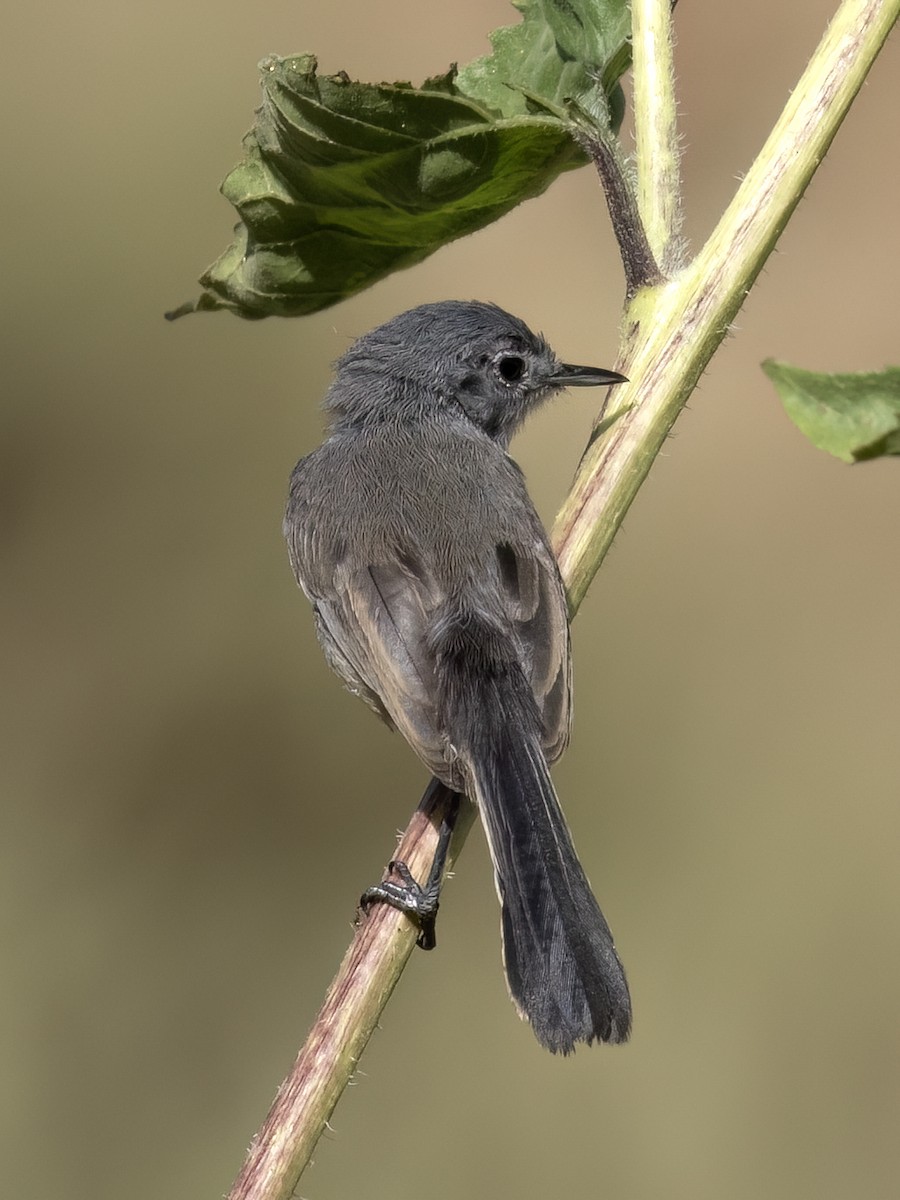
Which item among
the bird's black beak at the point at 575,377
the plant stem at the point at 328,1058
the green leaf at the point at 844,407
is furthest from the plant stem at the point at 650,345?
the bird's black beak at the point at 575,377

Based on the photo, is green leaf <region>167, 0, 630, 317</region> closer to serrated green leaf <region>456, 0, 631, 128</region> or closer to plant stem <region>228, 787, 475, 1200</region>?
serrated green leaf <region>456, 0, 631, 128</region>

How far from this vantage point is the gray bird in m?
2.38

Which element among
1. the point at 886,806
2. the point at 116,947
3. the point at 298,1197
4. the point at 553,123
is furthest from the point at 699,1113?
the point at 553,123

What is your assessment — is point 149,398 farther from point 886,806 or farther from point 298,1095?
point 298,1095

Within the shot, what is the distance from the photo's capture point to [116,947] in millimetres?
5887

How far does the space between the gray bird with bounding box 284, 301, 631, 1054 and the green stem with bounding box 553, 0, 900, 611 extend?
0.93 feet

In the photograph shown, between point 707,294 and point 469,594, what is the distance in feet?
3.55

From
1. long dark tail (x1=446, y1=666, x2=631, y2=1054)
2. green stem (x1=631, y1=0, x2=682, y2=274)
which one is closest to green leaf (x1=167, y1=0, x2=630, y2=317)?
green stem (x1=631, y1=0, x2=682, y2=274)

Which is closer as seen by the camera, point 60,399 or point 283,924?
point 283,924

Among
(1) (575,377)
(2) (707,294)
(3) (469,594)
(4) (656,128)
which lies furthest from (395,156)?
(1) (575,377)

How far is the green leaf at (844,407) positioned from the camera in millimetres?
1183

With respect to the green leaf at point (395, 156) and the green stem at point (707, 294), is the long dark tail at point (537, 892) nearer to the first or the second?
the green stem at point (707, 294)

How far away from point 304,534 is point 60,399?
11.7 feet

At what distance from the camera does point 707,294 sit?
2.15m
